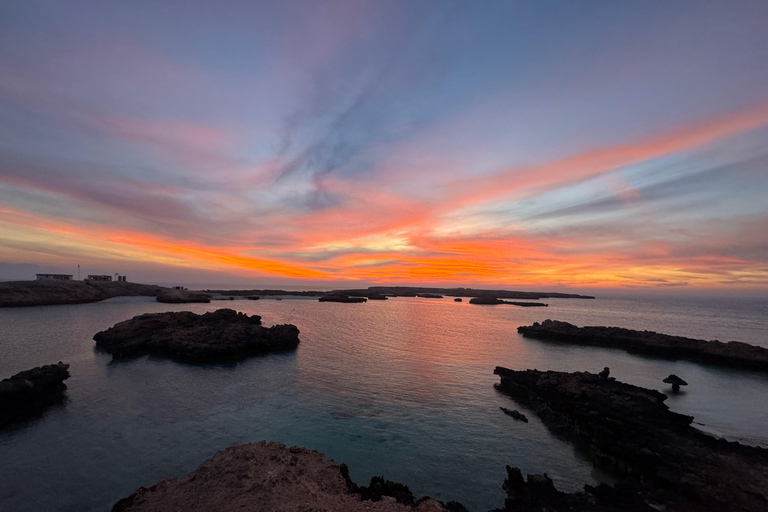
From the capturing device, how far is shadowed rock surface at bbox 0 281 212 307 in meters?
67.6

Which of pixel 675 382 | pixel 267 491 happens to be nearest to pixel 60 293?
pixel 267 491

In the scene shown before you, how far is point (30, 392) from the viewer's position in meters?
19.8

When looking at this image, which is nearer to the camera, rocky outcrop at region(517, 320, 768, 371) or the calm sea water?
the calm sea water

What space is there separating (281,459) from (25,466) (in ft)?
39.4

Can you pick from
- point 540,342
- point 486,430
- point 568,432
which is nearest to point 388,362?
point 486,430

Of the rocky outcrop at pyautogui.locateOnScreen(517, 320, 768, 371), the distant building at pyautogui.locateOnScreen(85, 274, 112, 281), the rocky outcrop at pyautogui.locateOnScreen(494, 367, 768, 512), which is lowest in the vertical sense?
the rocky outcrop at pyautogui.locateOnScreen(494, 367, 768, 512)

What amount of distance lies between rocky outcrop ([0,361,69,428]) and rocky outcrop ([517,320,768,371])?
58.1 metres

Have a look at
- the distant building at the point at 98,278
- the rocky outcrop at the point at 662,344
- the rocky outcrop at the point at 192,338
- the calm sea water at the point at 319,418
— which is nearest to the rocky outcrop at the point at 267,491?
the calm sea water at the point at 319,418

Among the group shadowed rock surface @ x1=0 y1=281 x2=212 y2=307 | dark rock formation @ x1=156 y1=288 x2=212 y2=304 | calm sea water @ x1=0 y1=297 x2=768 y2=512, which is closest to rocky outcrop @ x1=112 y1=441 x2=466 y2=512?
calm sea water @ x1=0 y1=297 x2=768 y2=512

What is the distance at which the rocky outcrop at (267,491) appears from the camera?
898 cm

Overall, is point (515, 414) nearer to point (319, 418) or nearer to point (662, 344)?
point (319, 418)

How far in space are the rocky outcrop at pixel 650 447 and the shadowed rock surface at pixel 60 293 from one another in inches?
3942

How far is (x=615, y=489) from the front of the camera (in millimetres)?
11859

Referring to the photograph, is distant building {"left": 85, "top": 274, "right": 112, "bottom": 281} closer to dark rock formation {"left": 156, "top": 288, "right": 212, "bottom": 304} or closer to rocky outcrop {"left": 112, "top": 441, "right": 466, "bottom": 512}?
dark rock formation {"left": 156, "top": 288, "right": 212, "bottom": 304}
